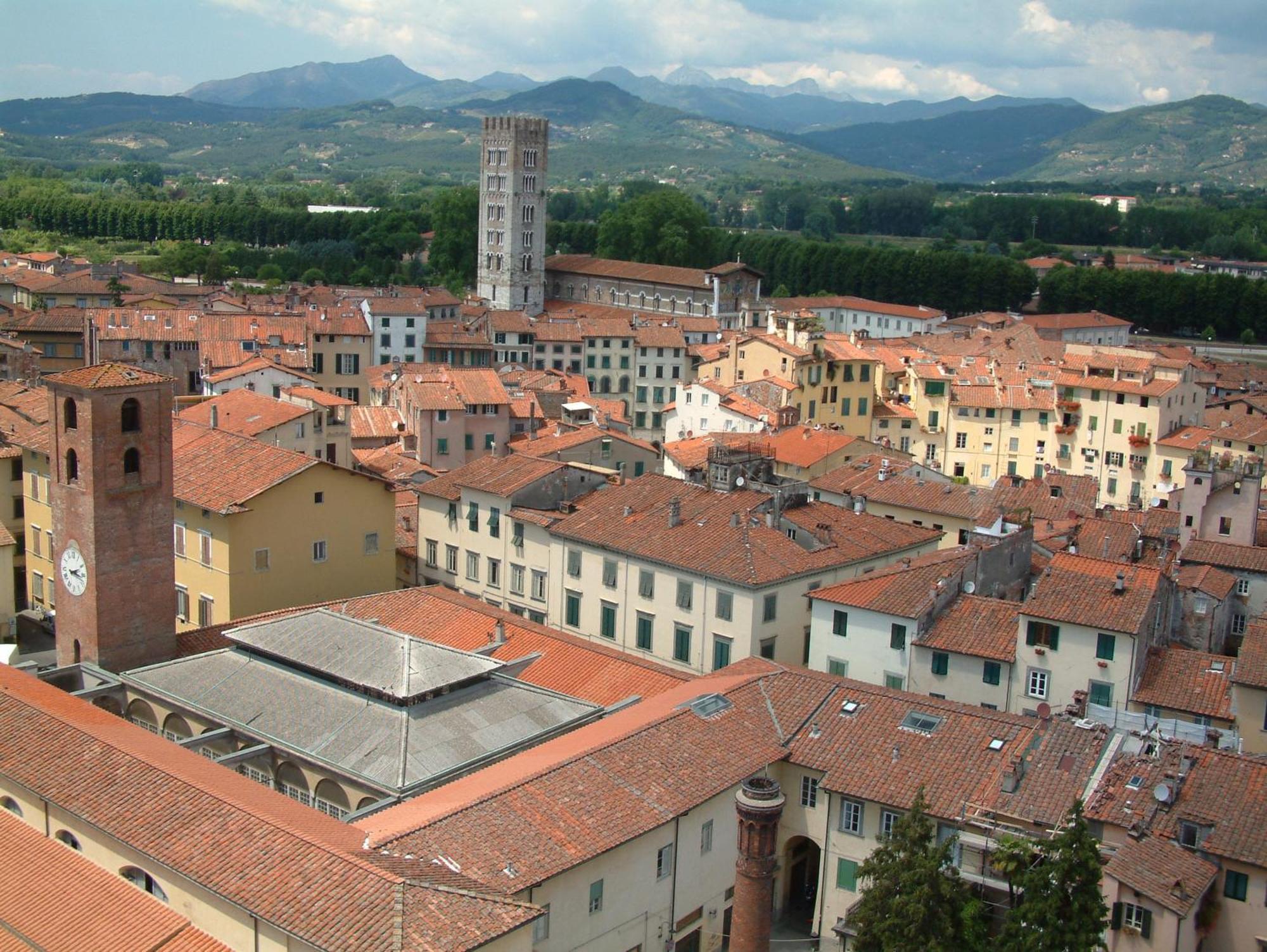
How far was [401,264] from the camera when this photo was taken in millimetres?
150125

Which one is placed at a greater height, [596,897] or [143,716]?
[596,897]

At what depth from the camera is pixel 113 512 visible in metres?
34.6

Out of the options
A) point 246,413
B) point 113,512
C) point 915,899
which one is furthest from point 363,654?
point 246,413

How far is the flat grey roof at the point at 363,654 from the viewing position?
1177 inches

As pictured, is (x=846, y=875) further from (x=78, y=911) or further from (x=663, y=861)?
(x=78, y=911)

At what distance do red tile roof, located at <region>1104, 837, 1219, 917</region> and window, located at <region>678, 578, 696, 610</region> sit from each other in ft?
54.7

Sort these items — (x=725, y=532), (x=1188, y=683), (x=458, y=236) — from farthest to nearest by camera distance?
(x=458, y=236) < (x=725, y=532) < (x=1188, y=683)

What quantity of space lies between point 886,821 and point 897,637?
30.3ft

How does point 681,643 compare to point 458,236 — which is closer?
point 681,643

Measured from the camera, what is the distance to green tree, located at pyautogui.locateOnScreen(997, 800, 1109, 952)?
2230cm

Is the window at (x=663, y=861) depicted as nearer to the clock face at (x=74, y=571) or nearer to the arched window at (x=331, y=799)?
the arched window at (x=331, y=799)

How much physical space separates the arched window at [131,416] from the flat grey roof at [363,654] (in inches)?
227

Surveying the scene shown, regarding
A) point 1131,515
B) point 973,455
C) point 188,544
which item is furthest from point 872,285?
point 188,544

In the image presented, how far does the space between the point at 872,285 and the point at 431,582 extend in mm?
97997
